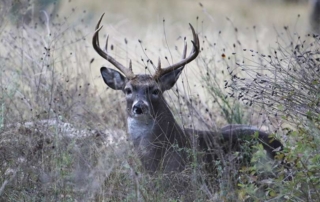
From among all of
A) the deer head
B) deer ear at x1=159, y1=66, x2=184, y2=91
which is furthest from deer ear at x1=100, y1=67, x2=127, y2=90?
deer ear at x1=159, y1=66, x2=184, y2=91

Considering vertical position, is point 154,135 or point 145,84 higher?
point 145,84

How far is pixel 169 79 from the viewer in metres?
8.72

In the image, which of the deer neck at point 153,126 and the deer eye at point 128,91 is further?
the deer eye at point 128,91

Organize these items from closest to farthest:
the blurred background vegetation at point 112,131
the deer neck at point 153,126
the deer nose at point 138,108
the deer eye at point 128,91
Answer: the blurred background vegetation at point 112,131 < the deer nose at point 138,108 < the deer neck at point 153,126 < the deer eye at point 128,91

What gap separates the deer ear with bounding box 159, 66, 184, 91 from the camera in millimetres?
8656

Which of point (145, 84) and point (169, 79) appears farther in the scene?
point (169, 79)

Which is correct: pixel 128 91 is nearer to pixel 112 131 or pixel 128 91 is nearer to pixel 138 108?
pixel 138 108

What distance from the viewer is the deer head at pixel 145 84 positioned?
8.35 meters

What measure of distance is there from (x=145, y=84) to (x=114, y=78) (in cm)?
41

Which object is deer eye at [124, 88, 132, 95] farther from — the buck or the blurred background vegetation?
the blurred background vegetation

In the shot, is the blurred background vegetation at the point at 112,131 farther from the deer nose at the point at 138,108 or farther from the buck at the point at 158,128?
the deer nose at the point at 138,108

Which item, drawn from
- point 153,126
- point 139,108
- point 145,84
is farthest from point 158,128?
point 145,84

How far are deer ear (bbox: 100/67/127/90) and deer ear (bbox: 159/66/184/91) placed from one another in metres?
0.35

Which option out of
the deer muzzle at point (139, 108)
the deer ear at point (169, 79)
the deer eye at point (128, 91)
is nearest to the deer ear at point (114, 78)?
the deer eye at point (128, 91)
